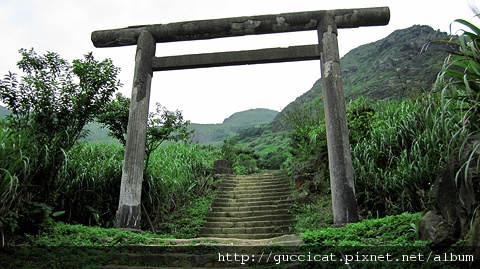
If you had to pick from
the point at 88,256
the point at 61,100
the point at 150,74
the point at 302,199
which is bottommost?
the point at 88,256

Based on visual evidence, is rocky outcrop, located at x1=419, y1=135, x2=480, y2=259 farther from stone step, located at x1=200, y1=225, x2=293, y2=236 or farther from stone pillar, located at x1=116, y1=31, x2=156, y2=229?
stone pillar, located at x1=116, y1=31, x2=156, y2=229

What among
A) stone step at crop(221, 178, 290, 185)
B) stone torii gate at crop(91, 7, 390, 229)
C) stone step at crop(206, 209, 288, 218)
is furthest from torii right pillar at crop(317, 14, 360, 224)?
stone step at crop(221, 178, 290, 185)

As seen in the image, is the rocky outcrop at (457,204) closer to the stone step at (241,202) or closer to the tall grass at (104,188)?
the tall grass at (104,188)

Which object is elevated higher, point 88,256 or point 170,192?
point 170,192

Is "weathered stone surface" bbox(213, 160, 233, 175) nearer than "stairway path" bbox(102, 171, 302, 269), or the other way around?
"stairway path" bbox(102, 171, 302, 269)

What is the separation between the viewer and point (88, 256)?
3.64 m

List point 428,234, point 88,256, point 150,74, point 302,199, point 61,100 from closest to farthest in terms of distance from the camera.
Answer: point 428,234
point 88,256
point 61,100
point 150,74
point 302,199

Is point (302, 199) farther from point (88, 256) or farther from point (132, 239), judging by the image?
point (88, 256)

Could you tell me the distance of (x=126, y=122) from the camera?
6363 millimetres

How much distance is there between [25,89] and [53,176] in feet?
4.30

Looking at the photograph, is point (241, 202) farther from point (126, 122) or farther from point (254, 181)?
point (126, 122)

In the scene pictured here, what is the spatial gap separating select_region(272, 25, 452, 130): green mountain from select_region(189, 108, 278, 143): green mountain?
29.0 feet

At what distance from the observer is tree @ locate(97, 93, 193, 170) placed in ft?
20.3

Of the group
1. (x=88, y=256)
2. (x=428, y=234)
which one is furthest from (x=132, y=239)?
(x=428, y=234)
